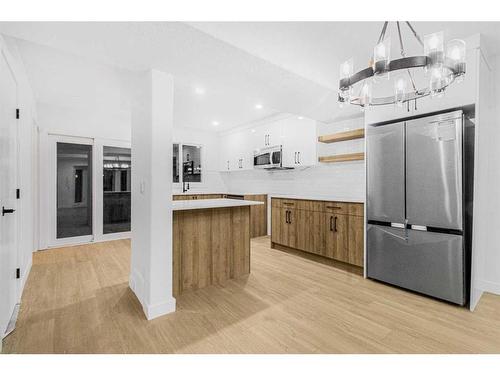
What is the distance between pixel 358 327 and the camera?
6.61 ft

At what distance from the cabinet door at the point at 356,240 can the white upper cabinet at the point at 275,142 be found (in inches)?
58.1

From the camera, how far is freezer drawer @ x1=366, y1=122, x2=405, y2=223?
2.68m

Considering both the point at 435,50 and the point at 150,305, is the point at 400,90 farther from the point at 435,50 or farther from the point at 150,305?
the point at 150,305

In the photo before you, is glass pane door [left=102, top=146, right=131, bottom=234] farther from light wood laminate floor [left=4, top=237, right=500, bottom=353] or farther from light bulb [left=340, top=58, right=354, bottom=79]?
light bulb [left=340, top=58, right=354, bottom=79]

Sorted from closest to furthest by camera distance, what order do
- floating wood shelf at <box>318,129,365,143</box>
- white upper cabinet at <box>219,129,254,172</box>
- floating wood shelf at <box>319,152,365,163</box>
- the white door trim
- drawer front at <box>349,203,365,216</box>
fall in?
drawer front at <box>349,203,365,216</box> < floating wood shelf at <box>318,129,365,143</box> < floating wood shelf at <box>319,152,365,163</box> < the white door trim < white upper cabinet at <box>219,129,254,172</box>

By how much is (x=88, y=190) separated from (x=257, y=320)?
4414 mm

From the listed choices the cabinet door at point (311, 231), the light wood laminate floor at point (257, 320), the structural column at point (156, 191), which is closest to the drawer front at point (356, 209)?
the cabinet door at point (311, 231)

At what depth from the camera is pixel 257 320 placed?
7.01 ft

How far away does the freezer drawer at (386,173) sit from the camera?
2.68 metres

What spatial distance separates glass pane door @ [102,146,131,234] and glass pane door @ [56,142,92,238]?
11.3 inches

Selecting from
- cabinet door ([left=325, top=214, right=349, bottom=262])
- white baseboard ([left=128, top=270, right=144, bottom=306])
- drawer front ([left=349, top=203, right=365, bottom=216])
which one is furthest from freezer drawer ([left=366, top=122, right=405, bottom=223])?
white baseboard ([left=128, top=270, right=144, bottom=306])

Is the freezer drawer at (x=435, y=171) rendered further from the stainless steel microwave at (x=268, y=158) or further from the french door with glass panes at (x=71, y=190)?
the french door with glass panes at (x=71, y=190)

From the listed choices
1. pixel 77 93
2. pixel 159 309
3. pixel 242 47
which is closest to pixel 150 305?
pixel 159 309

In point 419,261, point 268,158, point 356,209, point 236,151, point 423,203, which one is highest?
point 236,151
